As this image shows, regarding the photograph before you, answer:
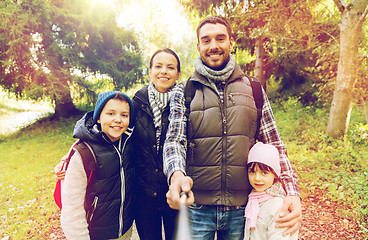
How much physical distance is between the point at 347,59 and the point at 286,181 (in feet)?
18.4

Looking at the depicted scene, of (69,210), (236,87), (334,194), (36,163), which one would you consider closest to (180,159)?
(236,87)

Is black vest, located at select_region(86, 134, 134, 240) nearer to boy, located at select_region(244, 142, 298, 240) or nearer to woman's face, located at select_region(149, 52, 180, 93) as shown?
woman's face, located at select_region(149, 52, 180, 93)

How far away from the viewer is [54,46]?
36.0ft

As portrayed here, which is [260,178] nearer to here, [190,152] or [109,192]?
[190,152]

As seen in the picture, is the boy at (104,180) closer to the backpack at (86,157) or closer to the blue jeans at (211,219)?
the backpack at (86,157)

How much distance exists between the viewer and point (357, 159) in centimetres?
501

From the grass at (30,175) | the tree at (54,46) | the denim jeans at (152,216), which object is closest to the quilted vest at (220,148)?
the denim jeans at (152,216)

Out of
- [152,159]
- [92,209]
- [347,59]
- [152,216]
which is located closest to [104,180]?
[92,209]

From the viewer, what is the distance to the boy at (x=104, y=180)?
1.67m

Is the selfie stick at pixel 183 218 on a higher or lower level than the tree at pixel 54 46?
lower

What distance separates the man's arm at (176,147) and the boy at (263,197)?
55 centimetres

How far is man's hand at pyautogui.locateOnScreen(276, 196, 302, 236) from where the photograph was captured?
58.1 inches

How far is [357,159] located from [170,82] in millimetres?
5438

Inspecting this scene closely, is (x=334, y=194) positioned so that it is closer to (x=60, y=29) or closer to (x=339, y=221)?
(x=339, y=221)
